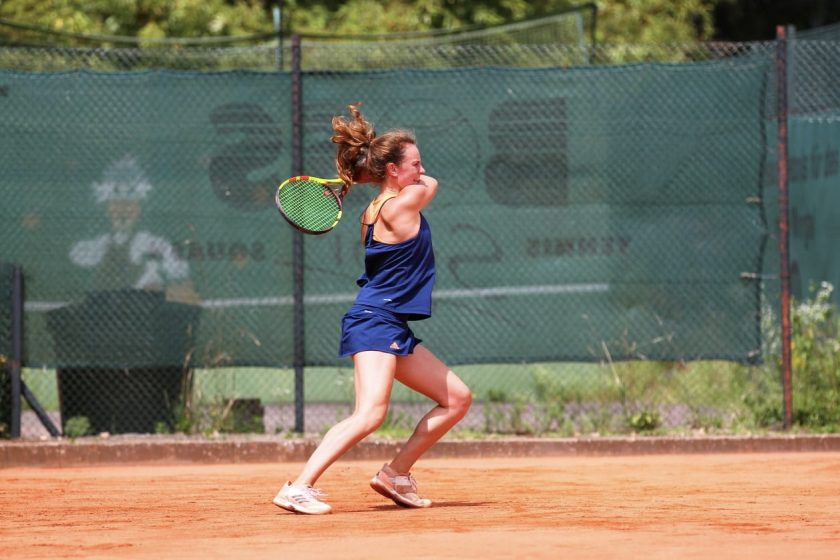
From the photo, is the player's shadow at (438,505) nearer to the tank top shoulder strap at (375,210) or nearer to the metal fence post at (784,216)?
the tank top shoulder strap at (375,210)

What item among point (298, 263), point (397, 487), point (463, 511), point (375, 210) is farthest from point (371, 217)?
point (298, 263)

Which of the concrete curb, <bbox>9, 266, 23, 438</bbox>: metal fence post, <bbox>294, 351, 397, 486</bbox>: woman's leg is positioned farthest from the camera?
<bbox>9, 266, 23, 438</bbox>: metal fence post

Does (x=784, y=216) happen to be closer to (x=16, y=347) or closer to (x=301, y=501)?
(x=301, y=501)

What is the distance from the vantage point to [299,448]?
9.62 metres

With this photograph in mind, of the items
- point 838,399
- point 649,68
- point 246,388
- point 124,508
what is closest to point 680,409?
point 838,399

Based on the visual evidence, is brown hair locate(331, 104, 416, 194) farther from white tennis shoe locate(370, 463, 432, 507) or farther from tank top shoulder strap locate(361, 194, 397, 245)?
white tennis shoe locate(370, 463, 432, 507)

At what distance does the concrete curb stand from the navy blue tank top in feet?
9.46

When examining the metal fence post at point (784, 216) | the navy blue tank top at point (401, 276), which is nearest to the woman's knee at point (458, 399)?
the navy blue tank top at point (401, 276)

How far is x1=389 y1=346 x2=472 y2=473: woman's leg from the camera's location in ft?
22.9

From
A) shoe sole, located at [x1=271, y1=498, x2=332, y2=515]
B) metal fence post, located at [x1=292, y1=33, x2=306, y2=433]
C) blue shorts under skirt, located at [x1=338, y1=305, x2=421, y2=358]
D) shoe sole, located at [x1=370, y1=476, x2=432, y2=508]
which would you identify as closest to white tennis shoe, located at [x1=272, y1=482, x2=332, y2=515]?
shoe sole, located at [x1=271, y1=498, x2=332, y2=515]

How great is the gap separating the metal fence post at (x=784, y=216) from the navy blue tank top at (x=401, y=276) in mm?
3842

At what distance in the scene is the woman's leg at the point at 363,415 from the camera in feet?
22.2

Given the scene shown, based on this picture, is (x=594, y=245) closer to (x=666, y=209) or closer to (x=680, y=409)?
(x=666, y=209)

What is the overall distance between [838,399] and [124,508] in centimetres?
513
